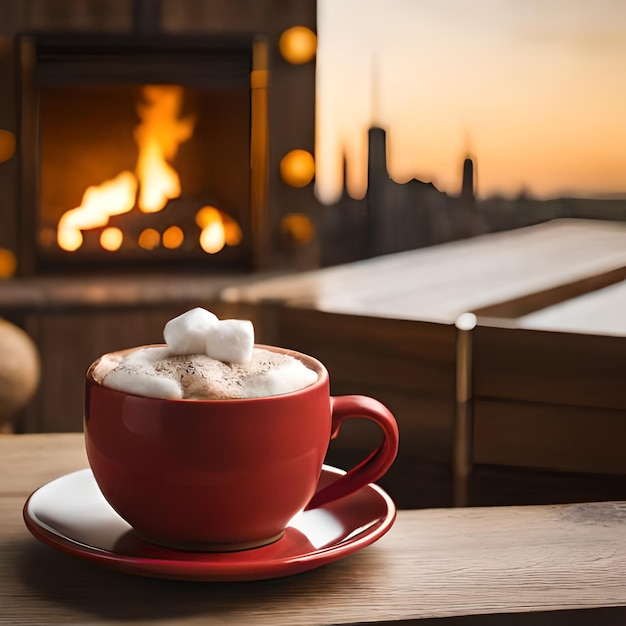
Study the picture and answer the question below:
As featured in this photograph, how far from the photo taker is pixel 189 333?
0.53 m

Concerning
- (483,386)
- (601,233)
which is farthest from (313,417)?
(601,233)

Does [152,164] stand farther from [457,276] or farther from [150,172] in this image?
[457,276]

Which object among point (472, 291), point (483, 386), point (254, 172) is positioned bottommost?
point (483, 386)

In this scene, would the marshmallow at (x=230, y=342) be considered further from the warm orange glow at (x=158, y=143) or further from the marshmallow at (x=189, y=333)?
the warm orange glow at (x=158, y=143)

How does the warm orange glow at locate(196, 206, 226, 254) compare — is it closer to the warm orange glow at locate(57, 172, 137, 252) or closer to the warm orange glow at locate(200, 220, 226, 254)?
the warm orange glow at locate(200, 220, 226, 254)

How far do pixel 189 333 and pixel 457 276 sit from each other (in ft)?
4.71

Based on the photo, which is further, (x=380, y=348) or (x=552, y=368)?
(x=380, y=348)

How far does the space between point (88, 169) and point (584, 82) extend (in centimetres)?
126

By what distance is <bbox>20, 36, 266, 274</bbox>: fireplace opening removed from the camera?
6.86 ft

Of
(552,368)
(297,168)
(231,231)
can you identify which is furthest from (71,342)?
(552,368)

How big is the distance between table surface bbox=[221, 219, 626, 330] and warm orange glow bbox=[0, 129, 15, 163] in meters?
0.56

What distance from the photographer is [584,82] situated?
8.16 feet

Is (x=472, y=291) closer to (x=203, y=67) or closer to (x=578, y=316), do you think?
(x=578, y=316)

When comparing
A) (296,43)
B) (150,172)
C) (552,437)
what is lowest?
(552,437)
